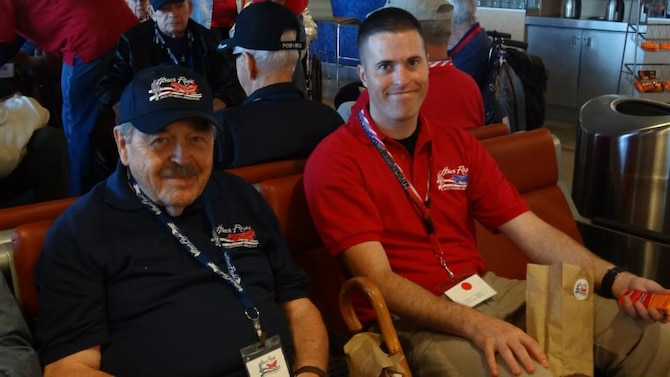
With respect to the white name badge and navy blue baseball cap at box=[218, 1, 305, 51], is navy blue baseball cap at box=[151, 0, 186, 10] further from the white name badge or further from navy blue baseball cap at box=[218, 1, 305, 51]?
the white name badge

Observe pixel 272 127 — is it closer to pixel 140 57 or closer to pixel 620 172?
pixel 140 57

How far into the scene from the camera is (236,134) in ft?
7.07

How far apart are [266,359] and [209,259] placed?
0.87 ft

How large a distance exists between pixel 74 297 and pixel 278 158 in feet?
2.89

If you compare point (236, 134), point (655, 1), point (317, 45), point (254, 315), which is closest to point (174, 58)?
point (236, 134)

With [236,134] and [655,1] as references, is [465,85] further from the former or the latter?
[655,1]

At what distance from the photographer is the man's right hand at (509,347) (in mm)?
1581

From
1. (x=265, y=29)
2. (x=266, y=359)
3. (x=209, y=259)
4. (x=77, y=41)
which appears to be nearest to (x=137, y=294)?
(x=209, y=259)

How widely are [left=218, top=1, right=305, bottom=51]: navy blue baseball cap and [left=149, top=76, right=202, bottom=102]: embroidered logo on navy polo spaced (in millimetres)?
752

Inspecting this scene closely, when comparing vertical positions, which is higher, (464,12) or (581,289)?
(464,12)

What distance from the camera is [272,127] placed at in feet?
7.22

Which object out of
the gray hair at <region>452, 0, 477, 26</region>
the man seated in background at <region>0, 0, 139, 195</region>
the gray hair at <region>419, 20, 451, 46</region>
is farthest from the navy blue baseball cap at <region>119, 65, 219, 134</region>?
the gray hair at <region>452, 0, 477, 26</region>

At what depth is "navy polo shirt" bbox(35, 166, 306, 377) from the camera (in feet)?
4.88

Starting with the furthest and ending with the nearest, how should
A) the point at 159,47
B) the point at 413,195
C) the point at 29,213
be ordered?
1. the point at 159,47
2. the point at 413,195
3. the point at 29,213
